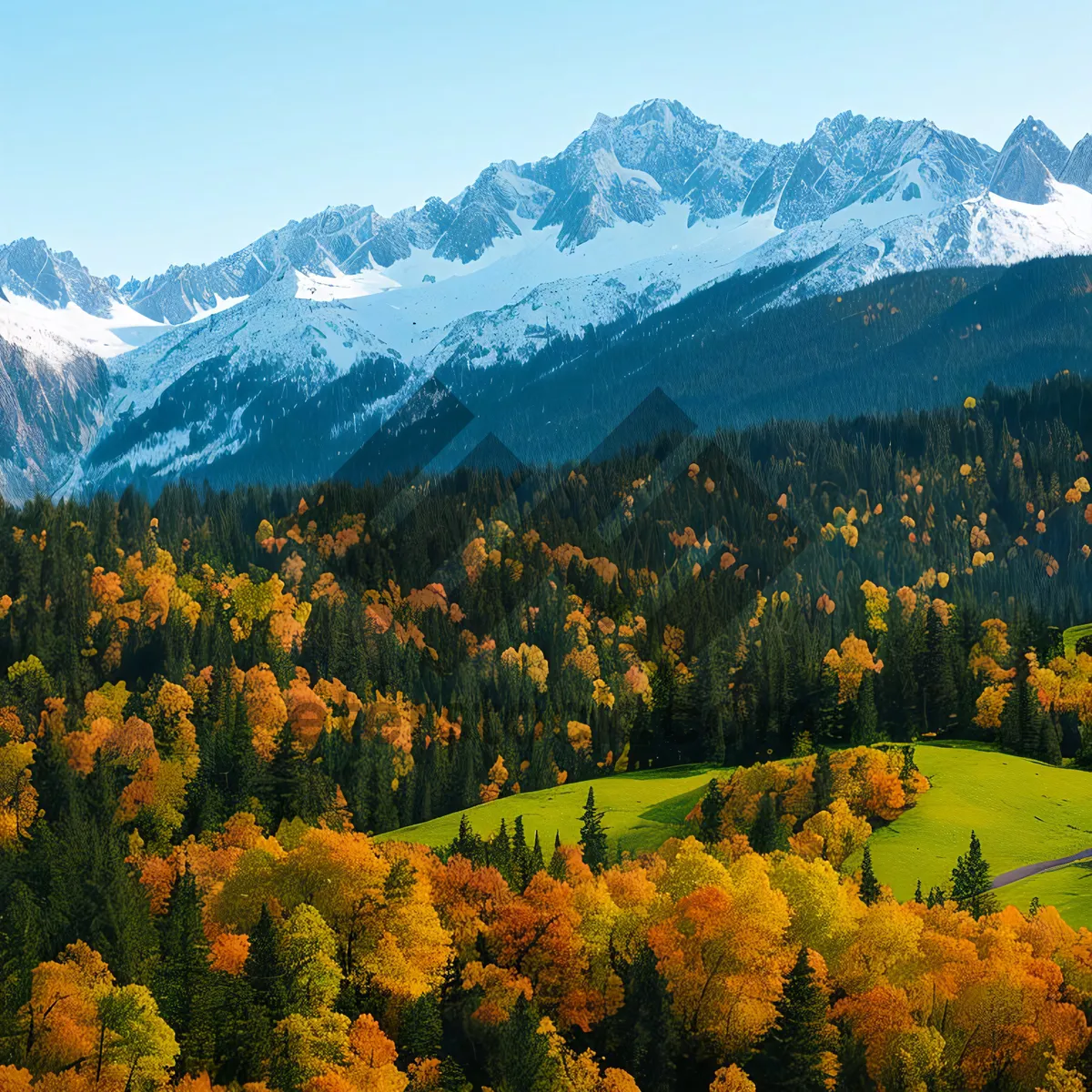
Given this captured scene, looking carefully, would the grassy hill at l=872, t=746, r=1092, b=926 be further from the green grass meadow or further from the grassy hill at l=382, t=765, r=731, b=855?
the grassy hill at l=382, t=765, r=731, b=855

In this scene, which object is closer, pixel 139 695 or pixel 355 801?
pixel 355 801

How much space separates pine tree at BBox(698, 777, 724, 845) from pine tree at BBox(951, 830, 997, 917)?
1006 inches

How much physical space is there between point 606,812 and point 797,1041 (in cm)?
6343

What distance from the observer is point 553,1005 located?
87438mm

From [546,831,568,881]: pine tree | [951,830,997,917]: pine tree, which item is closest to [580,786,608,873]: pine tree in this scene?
[546,831,568,881]: pine tree

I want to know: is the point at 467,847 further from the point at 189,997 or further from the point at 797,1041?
the point at 797,1041

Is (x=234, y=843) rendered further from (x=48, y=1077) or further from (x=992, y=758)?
(x=992, y=758)

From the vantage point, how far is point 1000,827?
124 m

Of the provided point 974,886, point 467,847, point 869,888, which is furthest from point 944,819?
point 467,847

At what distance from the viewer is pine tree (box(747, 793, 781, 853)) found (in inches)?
4609

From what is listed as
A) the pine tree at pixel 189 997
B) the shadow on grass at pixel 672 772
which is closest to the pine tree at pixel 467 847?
the pine tree at pixel 189 997

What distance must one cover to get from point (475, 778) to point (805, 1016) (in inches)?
3472

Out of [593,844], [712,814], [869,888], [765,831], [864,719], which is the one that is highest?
[864,719]

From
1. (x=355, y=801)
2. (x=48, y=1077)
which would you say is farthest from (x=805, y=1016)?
(x=355, y=801)
